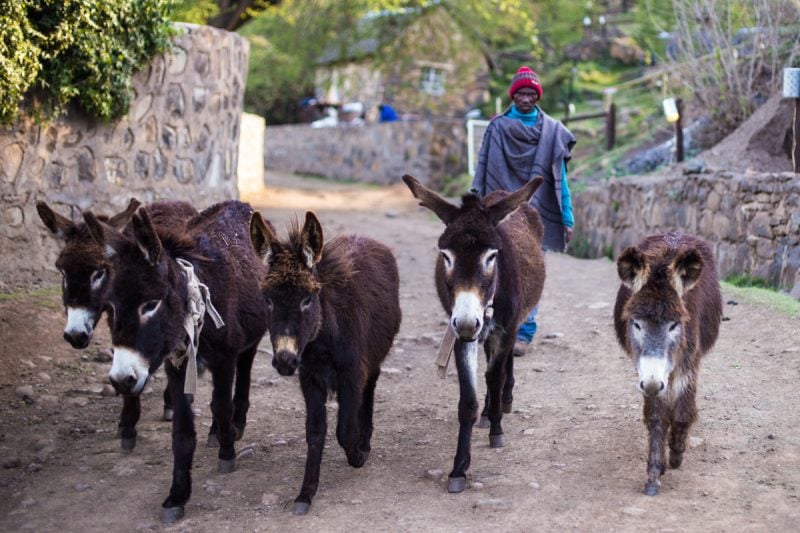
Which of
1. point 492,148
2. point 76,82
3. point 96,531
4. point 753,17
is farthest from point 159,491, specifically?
point 753,17

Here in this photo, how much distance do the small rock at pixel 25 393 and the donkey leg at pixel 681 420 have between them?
4.51 metres

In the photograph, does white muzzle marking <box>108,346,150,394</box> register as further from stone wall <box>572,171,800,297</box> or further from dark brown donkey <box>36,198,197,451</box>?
stone wall <box>572,171,800,297</box>

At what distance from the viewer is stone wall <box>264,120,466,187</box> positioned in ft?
71.0

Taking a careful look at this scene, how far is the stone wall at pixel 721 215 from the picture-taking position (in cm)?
908

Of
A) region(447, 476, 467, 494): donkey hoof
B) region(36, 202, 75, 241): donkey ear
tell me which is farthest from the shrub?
region(447, 476, 467, 494): donkey hoof

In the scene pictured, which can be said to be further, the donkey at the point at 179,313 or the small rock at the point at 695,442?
the small rock at the point at 695,442

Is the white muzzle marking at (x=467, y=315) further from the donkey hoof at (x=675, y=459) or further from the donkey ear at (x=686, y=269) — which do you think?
the donkey hoof at (x=675, y=459)

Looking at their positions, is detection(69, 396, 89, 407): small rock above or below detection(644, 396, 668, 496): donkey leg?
below

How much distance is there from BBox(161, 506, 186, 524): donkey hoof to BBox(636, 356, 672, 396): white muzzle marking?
250 centimetres

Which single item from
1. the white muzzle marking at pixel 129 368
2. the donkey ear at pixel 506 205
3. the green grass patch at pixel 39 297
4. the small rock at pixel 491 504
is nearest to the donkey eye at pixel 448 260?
the donkey ear at pixel 506 205

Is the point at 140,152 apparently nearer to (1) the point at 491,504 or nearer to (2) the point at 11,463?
(2) the point at 11,463

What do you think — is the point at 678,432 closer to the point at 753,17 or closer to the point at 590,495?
the point at 590,495

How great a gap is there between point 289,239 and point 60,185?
15.6 ft

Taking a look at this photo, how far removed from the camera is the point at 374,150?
79.8ft
